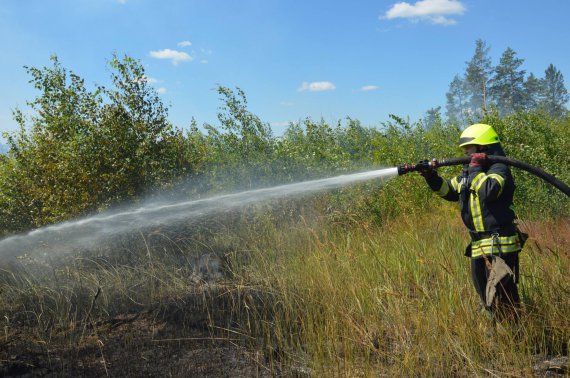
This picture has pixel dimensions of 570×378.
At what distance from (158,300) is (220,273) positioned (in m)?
1.08

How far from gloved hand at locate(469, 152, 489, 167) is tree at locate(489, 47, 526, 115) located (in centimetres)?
7490

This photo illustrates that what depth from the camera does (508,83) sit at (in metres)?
72.1

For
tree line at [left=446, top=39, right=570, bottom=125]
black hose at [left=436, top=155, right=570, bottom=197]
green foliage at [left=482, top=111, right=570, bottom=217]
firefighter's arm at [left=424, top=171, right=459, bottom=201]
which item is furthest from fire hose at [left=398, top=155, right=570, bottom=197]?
tree line at [left=446, top=39, right=570, bottom=125]

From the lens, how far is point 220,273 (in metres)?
6.12

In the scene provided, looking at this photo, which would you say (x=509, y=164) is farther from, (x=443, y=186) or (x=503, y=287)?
(x=503, y=287)

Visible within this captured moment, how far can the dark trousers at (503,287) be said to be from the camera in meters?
3.57

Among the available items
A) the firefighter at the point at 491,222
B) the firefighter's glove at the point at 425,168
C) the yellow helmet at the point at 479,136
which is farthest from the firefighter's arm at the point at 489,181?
the firefighter's glove at the point at 425,168

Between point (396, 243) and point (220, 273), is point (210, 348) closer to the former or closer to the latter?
point (220, 273)

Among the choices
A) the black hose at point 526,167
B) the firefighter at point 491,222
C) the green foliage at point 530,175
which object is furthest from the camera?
the green foliage at point 530,175

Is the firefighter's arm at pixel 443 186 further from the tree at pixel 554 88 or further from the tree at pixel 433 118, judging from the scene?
the tree at pixel 554 88

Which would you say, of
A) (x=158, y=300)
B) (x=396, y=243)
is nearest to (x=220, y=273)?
(x=158, y=300)

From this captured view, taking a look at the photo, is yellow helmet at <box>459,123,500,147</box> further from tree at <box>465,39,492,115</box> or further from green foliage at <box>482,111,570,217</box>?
tree at <box>465,39,492,115</box>

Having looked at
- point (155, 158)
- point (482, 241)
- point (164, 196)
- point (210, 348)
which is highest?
point (155, 158)

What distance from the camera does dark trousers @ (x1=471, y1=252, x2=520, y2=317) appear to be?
3.57 m
